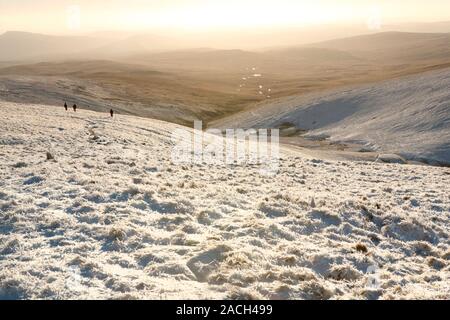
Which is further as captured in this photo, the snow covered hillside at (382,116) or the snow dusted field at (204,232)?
the snow covered hillside at (382,116)

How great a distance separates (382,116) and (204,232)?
4571 cm

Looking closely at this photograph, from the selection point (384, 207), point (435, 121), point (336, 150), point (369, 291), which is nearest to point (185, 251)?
point (369, 291)

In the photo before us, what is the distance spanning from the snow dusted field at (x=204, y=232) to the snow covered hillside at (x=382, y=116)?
2113 cm

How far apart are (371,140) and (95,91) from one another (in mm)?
52294

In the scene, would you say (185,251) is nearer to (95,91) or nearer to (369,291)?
(369,291)

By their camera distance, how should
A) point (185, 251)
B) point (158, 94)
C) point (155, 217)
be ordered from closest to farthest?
point (185, 251) < point (155, 217) < point (158, 94)

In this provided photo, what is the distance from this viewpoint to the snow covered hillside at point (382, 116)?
137ft

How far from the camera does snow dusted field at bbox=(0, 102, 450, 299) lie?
30.1 feet

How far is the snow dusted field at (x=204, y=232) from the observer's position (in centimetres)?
919

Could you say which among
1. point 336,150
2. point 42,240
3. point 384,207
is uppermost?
Answer: point 42,240

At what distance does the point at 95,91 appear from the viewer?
7600 cm

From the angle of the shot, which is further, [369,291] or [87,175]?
[87,175]
